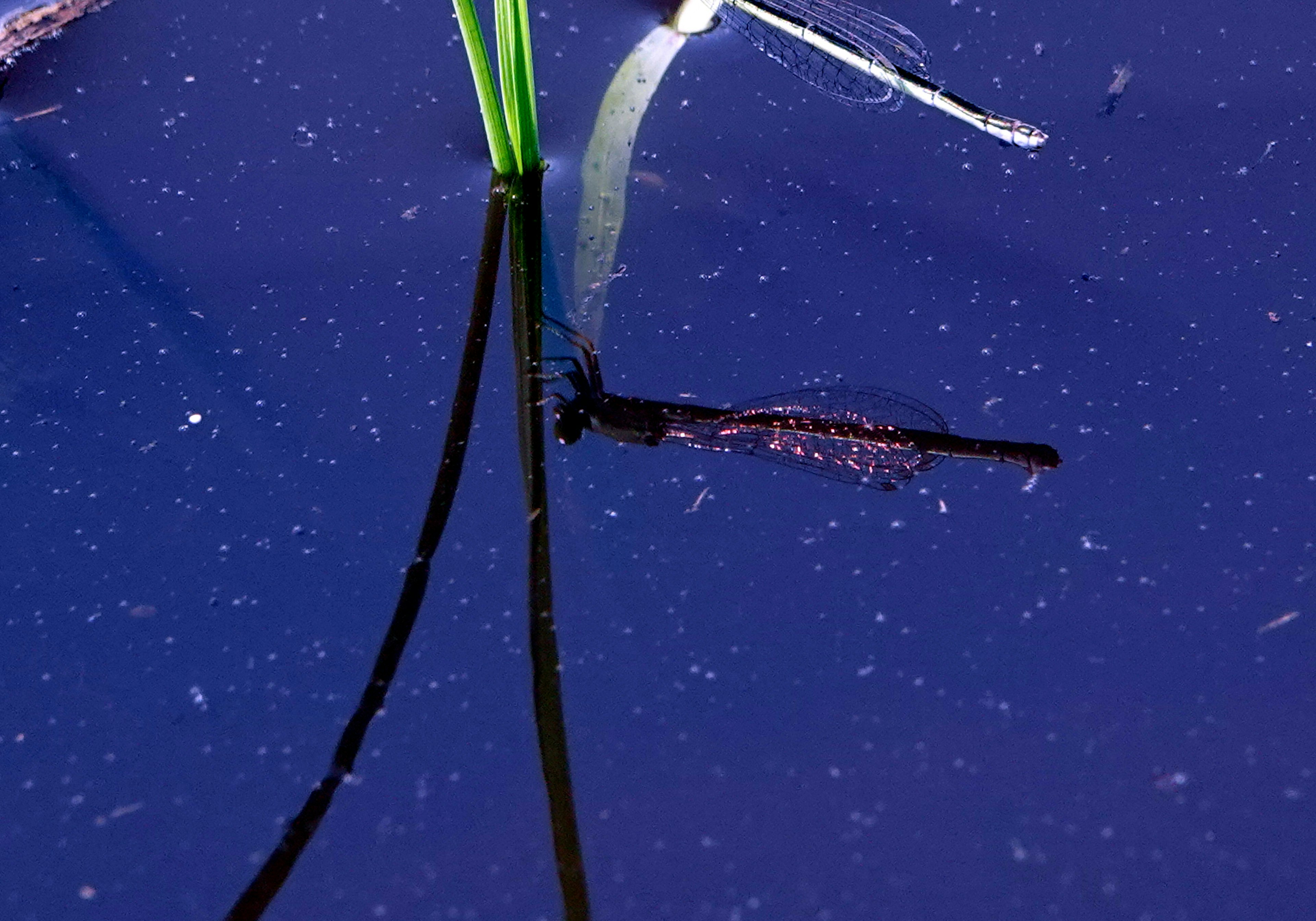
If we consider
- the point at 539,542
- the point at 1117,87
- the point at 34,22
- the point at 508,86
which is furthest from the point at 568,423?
the point at 34,22

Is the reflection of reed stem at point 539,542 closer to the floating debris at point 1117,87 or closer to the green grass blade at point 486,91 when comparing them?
the green grass blade at point 486,91

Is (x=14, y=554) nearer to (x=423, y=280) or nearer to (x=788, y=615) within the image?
(x=423, y=280)

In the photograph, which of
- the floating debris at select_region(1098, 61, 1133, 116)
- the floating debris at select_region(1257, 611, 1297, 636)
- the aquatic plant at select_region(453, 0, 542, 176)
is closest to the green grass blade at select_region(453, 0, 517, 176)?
the aquatic plant at select_region(453, 0, 542, 176)

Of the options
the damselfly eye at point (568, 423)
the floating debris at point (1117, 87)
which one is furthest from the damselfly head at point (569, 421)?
the floating debris at point (1117, 87)

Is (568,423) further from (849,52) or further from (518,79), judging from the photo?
(849,52)

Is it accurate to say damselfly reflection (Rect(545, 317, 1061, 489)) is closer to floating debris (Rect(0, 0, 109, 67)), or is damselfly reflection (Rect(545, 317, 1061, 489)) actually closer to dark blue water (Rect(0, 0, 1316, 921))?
dark blue water (Rect(0, 0, 1316, 921))

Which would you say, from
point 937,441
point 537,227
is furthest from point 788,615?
point 537,227
